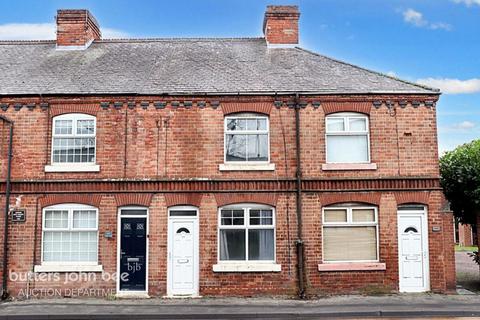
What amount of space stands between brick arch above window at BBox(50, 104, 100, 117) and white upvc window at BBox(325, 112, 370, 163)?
7.23 meters

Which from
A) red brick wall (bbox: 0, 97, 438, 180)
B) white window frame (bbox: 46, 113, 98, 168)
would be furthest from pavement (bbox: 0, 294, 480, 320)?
white window frame (bbox: 46, 113, 98, 168)

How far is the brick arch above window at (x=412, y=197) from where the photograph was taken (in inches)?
583

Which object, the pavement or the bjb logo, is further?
the bjb logo

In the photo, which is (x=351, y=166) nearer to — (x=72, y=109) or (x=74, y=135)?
(x=74, y=135)

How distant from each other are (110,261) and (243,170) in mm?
4751

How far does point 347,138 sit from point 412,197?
262cm

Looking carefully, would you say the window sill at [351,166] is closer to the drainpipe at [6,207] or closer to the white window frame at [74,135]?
the white window frame at [74,135]

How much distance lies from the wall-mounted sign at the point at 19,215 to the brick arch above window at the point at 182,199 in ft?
13.9

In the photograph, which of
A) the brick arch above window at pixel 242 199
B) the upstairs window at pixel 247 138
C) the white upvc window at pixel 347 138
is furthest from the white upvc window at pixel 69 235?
the white upvc window at pixel 347 138

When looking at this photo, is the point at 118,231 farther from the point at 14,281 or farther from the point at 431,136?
the point at 431,136

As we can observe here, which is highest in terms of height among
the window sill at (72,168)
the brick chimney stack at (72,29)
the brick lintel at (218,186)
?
the brick chimney stack at (72,29)

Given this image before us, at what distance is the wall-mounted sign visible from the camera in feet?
48.0

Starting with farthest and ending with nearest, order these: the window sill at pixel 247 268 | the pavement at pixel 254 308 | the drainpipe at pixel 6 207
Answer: the window sill at pixel 247 268 → the drainpipe at pixel 6 207 → the pavement at pixel 254 308

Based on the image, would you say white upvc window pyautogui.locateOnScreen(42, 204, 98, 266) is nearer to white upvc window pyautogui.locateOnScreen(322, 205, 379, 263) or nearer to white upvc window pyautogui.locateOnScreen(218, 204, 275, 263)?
white upvc window pyautogui.locateOnScreen(218, 204, 275, 263)
